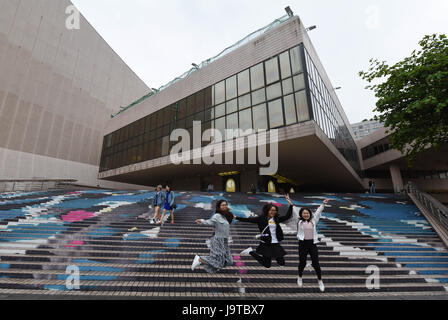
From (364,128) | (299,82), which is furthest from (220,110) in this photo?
(364,128)

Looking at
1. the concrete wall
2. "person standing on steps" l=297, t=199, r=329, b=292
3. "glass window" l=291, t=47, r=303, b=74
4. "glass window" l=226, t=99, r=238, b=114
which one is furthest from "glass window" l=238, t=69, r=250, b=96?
the concrete wall

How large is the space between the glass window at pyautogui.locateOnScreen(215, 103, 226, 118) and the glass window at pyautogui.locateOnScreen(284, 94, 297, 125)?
541cm

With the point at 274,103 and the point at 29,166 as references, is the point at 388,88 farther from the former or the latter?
the point at 29,166

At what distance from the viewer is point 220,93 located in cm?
1881

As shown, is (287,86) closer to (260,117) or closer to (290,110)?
(290,110)

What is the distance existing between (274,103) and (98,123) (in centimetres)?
2492

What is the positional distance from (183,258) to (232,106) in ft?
46.8

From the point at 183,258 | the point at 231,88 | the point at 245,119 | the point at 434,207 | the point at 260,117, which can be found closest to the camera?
the point at 183,258

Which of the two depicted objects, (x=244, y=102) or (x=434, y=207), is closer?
(x=434, y=207)

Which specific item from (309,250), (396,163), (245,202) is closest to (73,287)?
(309,250)

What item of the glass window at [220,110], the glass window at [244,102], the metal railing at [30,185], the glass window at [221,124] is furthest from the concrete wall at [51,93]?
the glass window at [244,102]

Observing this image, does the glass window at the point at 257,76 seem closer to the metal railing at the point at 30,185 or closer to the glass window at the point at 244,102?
the glass window at the point at 244,102

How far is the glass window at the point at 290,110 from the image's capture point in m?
14.2

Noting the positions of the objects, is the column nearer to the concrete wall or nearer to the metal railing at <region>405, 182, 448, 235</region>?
the metal railing at <region>405, 182, 448, 235</region>
